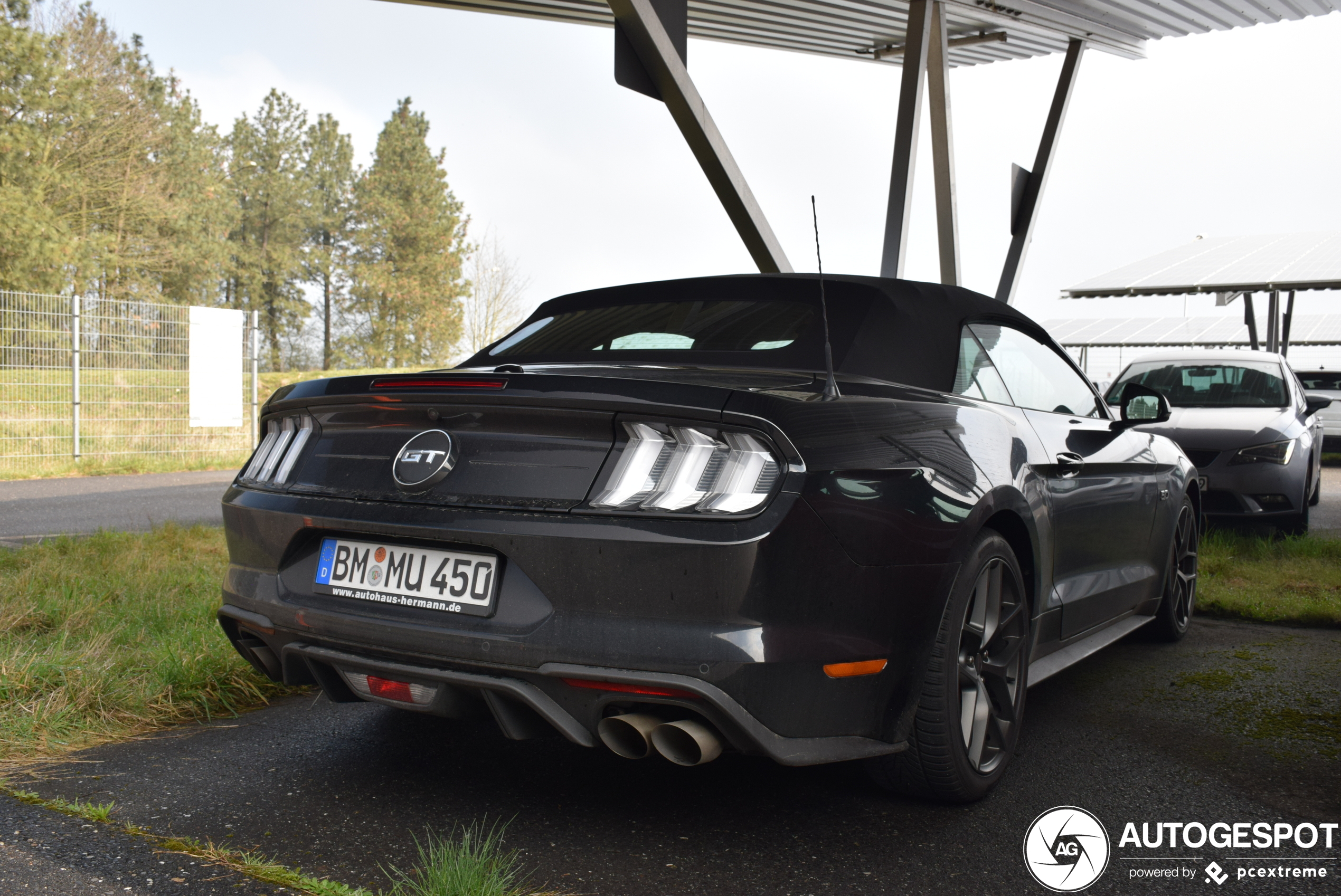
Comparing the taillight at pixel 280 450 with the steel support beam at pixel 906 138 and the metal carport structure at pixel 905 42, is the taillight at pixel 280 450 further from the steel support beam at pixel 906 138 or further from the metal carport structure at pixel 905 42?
the steel support beam at pixel 906 138

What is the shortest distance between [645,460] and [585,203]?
49448 mm

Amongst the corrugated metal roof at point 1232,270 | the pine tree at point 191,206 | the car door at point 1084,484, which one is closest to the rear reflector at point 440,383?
the car door at point 1084,484

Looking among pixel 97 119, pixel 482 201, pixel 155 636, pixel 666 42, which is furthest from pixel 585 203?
pixel 155 636

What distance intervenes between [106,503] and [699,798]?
8575 mm

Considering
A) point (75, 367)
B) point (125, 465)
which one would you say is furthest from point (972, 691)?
point (75, 367)

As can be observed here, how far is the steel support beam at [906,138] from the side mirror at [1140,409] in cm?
510

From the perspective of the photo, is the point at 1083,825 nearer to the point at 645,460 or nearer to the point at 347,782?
the point at 645,460

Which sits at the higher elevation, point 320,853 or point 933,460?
point 933,460

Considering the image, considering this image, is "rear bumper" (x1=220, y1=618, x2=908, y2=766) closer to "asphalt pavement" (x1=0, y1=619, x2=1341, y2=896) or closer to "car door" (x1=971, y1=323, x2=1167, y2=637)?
"asphalt pavement" (x1=0, y1=619, x2=1341, y2=896)

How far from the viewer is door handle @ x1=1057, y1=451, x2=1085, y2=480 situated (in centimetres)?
321

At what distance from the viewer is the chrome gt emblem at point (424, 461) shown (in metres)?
2.37

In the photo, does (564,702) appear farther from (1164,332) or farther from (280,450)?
(1164,332)

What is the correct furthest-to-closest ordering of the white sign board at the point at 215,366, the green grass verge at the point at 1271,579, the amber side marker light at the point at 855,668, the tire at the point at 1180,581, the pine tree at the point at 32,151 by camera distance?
the pine tree at the point at 32,151 → the white sign board at the point at 215,366 → the green grass verge at the point at 1271,579 → the tire at the point at 1180,581 → the amber side marker light at the point at 855,668

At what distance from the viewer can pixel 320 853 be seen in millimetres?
2316
